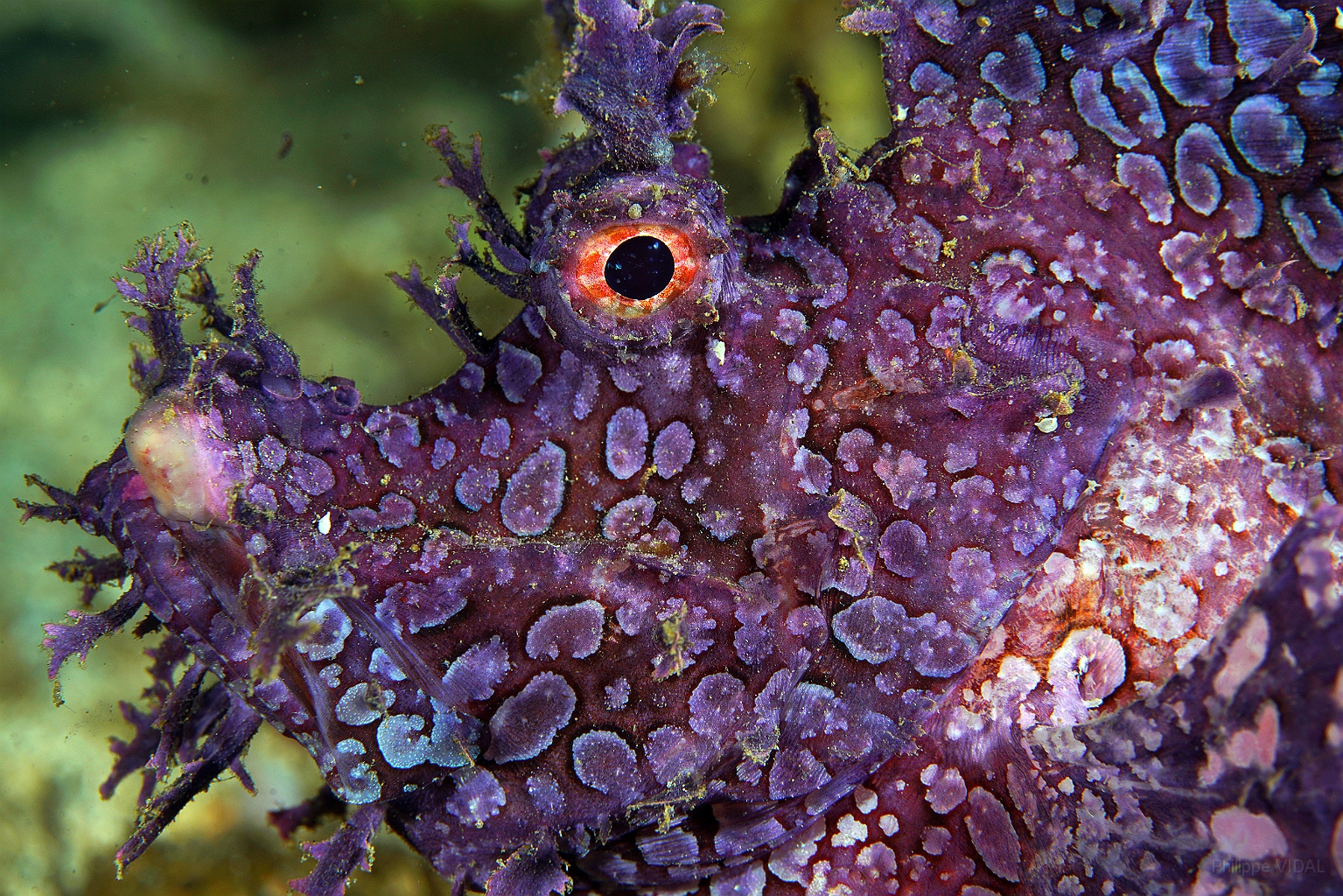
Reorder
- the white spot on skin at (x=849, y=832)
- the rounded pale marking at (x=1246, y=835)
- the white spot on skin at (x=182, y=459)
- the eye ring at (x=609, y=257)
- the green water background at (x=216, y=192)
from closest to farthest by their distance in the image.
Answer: the rounded pale marking at (x=1246, y=835) < the white spot on skin at (x=182, y=459) < the eye ring at (x=609, y=257) < the white spot on skin at (x=849, y=832) < the green water background at (x=216, y=192)

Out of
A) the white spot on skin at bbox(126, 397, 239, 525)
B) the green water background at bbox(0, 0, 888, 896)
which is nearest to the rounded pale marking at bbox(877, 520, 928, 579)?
the white spot on skin at bbox(126, 397, 239, 525)

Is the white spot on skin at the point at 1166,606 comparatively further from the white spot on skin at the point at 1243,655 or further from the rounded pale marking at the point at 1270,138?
the rounded pale marking at the point at 1270,138

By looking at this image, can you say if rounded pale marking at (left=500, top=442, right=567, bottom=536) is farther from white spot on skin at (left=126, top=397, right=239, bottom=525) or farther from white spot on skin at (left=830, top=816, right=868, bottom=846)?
white spot on skin at (left=830, top=816, right=868, bottom=846)

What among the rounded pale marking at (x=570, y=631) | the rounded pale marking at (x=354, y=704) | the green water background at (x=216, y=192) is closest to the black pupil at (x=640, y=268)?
the rounded pale marking at (x=570, y=631)

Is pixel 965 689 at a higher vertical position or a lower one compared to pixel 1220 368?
lower

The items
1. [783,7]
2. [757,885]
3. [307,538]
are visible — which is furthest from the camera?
[783,7]

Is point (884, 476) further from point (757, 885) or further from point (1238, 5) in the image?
point (1238, 5)

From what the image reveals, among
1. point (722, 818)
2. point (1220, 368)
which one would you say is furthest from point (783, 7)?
point (722, 818)

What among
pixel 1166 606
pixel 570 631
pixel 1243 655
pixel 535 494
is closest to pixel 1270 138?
pixel 1166 606
